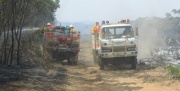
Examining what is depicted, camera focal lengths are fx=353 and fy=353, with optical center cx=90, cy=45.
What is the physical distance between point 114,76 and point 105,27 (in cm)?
355

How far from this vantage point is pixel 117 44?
704 inches

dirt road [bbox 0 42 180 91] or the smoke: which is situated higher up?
the smoke

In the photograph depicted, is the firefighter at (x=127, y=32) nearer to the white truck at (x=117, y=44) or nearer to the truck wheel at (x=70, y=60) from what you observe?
the white truck at (x=117, y=44)

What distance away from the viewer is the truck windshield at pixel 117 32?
18328mm

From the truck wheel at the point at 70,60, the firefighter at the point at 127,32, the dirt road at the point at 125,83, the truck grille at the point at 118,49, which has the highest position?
the firefighter at the point at 127,32

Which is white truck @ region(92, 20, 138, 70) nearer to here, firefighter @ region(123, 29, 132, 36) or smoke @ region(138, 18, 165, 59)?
firefighter @ region(123, 29, 132, 36)

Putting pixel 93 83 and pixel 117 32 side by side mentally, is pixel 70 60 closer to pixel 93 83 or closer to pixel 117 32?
pixel 117 32

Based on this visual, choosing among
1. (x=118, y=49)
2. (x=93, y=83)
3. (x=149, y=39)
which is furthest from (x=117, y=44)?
(x=149, y=39)

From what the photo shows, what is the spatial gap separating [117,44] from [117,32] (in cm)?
83

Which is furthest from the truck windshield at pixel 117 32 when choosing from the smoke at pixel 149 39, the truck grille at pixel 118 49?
the smoke at pixel 149 39

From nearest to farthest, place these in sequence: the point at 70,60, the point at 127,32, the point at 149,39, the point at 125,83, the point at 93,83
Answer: the point at 125,83 < the point at 93,83 < the point at 127,32 < the point at 70,60 < the point at 149,39

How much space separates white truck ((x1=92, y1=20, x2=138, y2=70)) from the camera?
1783 cm

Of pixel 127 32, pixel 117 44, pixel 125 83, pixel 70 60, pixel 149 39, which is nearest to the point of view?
pixel 125 83

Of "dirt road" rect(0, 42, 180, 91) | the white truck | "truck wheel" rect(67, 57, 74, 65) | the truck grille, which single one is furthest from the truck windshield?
"truck wheel" rect(67, 57, 74, 65)
